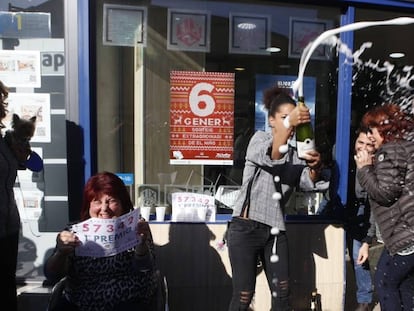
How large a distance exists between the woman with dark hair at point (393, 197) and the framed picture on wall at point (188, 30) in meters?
1.51

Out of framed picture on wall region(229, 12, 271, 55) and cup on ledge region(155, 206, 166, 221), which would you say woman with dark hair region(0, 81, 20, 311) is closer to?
cup on ledge region(155, 206, 166, 221)

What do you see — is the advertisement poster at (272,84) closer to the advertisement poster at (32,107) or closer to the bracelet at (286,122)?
the bracelet at (286,122)

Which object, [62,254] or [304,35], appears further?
[304,35]

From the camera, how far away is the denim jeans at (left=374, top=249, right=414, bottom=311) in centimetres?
255

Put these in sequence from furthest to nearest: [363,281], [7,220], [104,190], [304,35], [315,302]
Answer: [304,35], [315,302], [363,281], [7,220], [104,190]

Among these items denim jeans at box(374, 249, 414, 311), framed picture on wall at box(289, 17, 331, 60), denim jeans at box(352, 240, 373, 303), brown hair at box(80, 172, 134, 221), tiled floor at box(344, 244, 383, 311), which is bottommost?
tiled floor at box(344, 244, 383, 311)

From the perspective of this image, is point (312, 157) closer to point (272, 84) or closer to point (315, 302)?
point (272, 84)

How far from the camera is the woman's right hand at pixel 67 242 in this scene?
2.35 metres

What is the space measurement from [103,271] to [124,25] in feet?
6.14

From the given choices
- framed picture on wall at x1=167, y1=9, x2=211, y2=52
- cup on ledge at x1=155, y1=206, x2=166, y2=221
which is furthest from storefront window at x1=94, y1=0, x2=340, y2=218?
cup on ledge at x1=155, y1=206, x2=166, y2=221

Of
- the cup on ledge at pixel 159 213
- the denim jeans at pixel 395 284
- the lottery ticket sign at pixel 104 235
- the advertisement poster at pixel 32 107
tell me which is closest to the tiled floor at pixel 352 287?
the denim jeans at pixel 395 284

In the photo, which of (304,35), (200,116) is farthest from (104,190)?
(304,35)

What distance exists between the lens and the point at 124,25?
136 inches

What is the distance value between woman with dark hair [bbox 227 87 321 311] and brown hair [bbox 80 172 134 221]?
706mm
